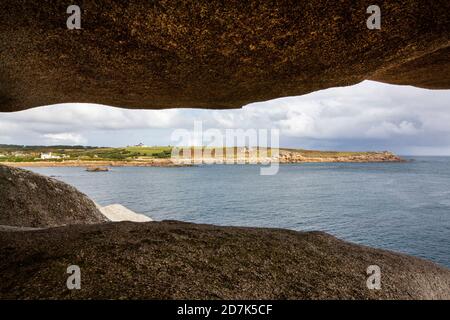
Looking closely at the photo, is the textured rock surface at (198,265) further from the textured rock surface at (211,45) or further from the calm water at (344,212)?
the calm water at (344,212)

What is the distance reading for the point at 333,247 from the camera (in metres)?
11.4

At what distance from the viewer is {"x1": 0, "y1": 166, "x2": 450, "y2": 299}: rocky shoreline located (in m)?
7.42

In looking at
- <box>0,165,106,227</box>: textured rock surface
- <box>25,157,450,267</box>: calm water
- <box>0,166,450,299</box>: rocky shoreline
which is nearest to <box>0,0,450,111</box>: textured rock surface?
<box>0,166,450,299</box>: rocky shoreline

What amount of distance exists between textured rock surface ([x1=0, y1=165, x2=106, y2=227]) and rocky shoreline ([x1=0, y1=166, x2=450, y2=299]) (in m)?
8.58

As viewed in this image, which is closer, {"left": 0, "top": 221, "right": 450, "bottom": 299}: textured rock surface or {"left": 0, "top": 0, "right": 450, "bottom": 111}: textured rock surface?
{"left": 0, "top": 221, "right": 450, "bottom": 299}: textured rock surface

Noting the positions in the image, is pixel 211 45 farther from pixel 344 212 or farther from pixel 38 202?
pixel 344 212

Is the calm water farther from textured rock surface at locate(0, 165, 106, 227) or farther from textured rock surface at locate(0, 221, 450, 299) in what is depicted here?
textured rock surface at locate(0, 165, 106, 227)

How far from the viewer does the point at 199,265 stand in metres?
8.65

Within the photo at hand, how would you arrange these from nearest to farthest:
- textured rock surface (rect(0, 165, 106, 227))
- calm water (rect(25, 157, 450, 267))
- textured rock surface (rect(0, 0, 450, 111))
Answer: textured rock surface (rect(0, 0, 450, 111)), textured rock surface (rect(0, 165, 106, 227)), calm water (rect(25, 157, 450, 267))

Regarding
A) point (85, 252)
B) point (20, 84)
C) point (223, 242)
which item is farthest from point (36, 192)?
point (223, 242)

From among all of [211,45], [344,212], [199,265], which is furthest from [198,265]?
[344,212]

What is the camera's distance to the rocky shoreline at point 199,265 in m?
7.42

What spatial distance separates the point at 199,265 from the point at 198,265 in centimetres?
3
